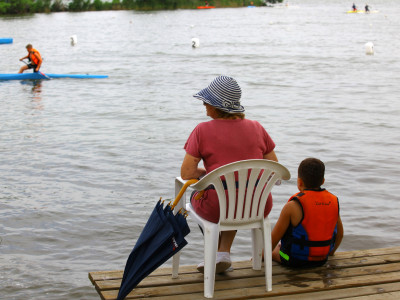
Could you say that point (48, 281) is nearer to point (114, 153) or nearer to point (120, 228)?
point (120, 228)

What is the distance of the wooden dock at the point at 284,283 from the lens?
380 cm

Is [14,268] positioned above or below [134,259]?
below

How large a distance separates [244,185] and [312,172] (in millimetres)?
566

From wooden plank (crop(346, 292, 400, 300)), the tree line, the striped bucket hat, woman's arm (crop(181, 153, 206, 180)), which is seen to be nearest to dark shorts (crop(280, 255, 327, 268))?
wooden plank (crop(346, 292, 400, 300))

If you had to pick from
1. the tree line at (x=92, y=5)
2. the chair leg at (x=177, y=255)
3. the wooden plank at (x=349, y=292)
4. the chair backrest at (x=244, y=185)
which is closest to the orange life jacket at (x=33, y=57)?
the chair leg at (x=177, y=255)

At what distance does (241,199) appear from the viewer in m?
3.78

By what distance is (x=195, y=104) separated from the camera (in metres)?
15.9

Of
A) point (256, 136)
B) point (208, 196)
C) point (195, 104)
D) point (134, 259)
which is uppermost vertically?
point (256, 136)

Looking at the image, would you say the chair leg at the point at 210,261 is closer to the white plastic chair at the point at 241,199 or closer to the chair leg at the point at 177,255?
the white plastic chair at the point at 241,199

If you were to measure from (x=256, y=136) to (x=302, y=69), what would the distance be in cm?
1935

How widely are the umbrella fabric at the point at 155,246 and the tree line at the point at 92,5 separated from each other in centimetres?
7475

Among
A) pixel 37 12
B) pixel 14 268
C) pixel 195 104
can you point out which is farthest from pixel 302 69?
pixel 37 12

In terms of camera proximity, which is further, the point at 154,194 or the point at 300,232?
the point at 154,194

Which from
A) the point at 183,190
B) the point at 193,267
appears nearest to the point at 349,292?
the point at 193,267
